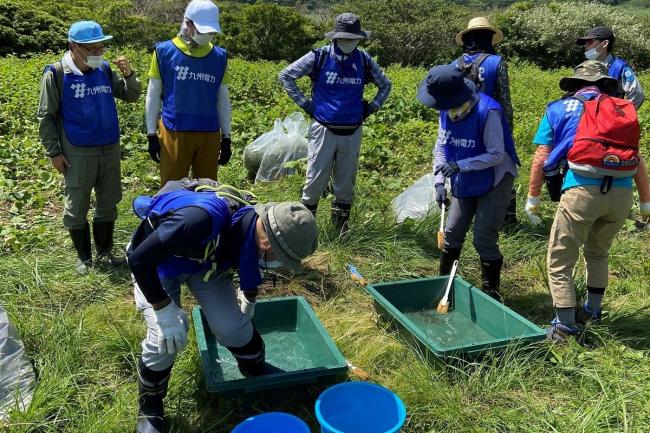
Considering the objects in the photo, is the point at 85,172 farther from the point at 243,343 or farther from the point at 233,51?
the point at 233,51

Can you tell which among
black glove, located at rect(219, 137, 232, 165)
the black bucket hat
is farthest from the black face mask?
black glove, located at rect(219, 137, 232, 165)

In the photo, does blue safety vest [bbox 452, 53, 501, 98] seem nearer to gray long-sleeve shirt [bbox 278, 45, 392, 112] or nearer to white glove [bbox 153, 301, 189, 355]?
gray long-sleeve shirt [bbox 278, 45, 392, 112]

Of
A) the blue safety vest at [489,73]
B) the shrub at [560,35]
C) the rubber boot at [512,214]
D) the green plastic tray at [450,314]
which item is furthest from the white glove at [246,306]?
the shrub at [560,35]

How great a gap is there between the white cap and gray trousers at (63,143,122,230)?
1027 millimetres

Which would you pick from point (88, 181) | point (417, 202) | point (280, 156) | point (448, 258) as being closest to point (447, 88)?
point (448, 258)

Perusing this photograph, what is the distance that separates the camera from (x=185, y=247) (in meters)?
2.07

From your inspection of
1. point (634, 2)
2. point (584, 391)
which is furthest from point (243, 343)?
point (634, 2)

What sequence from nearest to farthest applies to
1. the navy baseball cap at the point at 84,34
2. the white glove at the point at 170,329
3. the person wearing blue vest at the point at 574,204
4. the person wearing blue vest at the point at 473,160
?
the white glove at the point at 170,329, the person wearing blue vest at the point at 574,204, the person wearing blue vest at the point at 473,160, the navy baseball cap at the point at 84,34

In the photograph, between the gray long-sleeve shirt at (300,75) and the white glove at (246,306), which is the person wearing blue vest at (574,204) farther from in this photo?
the white glove at (246,306)

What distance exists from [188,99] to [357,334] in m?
2.05

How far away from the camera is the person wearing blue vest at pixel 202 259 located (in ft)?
6.82

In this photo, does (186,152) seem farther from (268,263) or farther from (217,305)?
(268,263)

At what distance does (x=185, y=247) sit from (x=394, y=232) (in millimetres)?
2795

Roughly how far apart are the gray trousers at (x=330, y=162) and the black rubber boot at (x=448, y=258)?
1.08m
